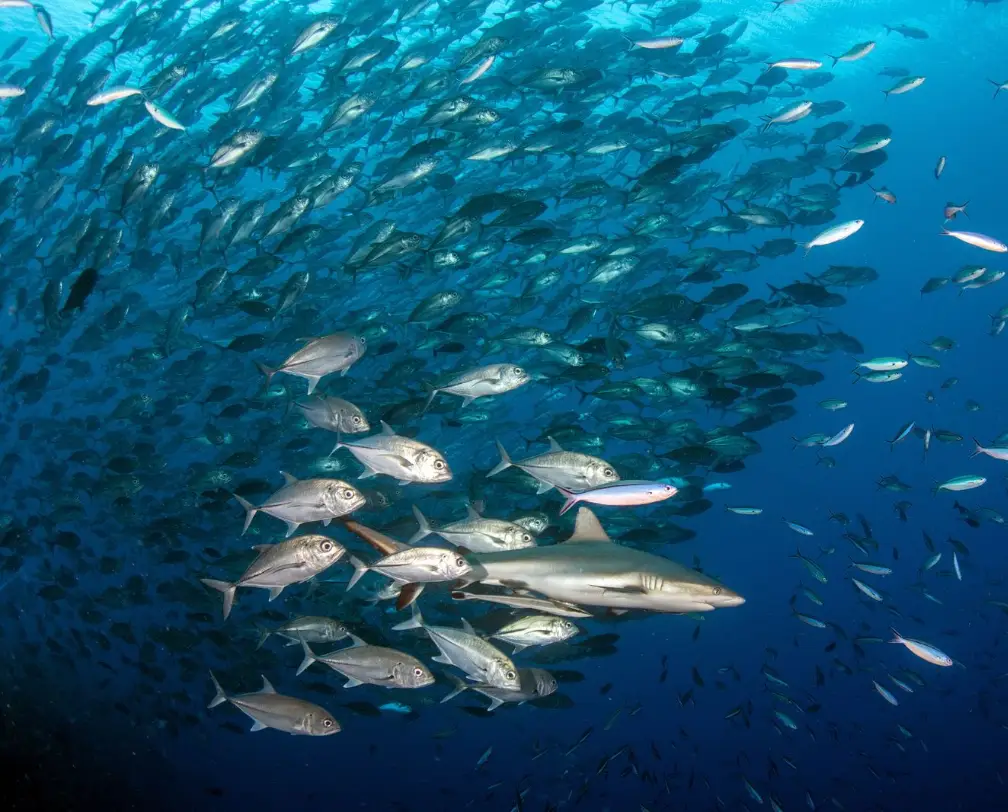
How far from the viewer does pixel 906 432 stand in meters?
10.6

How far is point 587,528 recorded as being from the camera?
427 centimetres

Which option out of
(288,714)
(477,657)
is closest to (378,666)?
(477,657)

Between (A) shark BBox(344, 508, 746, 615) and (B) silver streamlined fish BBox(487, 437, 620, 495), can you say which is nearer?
(A) shark BBox(344, 508, 746, 615)

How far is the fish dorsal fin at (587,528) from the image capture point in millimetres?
4219

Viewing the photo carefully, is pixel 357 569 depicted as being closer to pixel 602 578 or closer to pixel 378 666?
pixel 378 666

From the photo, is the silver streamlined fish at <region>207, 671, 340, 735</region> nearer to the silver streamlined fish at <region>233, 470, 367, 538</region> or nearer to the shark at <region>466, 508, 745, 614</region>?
the silver streamlined fish at <region>233, 470, 367, 538</region>

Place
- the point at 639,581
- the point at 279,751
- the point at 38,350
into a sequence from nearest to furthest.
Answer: the point at 639,581
the point at 38,350
the point at 279,751

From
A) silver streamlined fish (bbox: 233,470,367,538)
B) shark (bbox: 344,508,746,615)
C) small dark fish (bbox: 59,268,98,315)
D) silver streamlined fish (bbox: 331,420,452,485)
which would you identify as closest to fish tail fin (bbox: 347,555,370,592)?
silver streamlined fish (bbox: 233,470,367,538)

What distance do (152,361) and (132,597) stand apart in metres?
4.54

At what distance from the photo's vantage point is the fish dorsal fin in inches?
166

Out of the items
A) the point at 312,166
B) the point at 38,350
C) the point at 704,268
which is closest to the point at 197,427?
the point at 38,350

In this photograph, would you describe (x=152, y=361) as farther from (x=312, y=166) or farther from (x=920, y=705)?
(x=920, y=705)

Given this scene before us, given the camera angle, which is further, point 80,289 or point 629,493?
point 80,289

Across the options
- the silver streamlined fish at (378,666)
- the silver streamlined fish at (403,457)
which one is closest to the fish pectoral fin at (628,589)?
the silver streamlined fish at (403,457)
